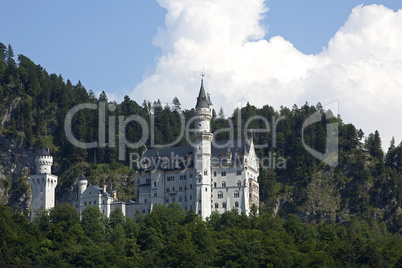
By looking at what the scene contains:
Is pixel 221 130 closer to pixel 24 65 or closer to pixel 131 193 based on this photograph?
pixel 131 193

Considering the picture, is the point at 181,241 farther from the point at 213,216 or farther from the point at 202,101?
the point at 202,101

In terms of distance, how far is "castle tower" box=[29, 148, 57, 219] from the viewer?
134625mm

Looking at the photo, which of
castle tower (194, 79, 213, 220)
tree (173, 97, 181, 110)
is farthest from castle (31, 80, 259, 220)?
tree (173, 97, 181, 110)

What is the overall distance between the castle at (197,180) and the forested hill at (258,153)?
530 inches

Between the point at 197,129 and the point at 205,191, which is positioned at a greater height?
the point at 197,129

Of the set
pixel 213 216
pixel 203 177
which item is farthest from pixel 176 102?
pixel 213 216

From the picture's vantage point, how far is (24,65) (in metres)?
184

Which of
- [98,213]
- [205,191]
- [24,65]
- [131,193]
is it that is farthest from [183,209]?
[24,65]

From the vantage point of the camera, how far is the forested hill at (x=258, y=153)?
152000mm

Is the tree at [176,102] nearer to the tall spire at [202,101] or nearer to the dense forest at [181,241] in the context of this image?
the tall spire at [202,101]

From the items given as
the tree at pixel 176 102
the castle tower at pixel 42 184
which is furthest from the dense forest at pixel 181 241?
the tree at pixel 176 102

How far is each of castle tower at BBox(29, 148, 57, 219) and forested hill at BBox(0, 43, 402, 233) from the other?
44.5 feet

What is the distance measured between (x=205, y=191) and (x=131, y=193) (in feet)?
81.8

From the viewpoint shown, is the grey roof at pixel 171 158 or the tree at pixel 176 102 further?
the tree at pixel 176 102
